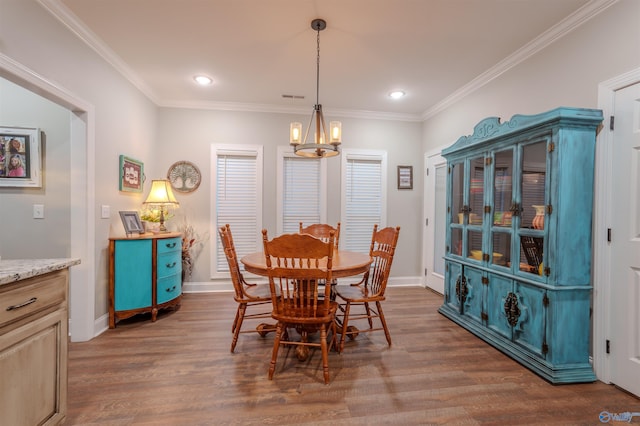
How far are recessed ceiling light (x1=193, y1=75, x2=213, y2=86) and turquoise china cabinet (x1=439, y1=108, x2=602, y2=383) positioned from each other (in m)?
3.07

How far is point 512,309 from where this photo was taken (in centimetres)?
233

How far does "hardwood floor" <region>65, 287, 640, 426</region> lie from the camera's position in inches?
65.2

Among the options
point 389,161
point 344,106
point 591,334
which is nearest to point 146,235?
point 344,106

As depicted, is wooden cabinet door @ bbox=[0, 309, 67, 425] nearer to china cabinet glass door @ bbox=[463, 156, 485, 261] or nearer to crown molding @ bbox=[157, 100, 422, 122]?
china cabinet glass door @ bbox=[463, 156, 485, 261]

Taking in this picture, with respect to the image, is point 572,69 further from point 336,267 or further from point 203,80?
point 203,80

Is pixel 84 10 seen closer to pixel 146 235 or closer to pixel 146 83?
pixel 146 83

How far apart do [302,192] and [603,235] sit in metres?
3.31

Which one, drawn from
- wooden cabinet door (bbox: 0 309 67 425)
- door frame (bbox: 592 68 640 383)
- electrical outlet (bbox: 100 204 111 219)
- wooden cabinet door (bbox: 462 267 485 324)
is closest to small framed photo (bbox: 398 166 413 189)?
wooden cabinet door (bbox: 462 267 485 324)

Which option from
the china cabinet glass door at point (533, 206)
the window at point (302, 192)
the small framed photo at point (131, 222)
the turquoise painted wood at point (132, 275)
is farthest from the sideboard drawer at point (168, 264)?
the china cabinet glass door at point (533, 206)

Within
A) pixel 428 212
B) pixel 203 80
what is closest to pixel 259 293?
pixel 203 80

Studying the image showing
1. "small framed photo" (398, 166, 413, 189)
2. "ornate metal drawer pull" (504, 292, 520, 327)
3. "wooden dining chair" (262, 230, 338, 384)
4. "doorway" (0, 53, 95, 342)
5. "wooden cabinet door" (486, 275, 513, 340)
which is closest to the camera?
"wooden dining chair" (262, 230, 338, 384)

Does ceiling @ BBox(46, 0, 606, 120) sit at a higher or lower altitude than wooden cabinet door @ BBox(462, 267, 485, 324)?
higher

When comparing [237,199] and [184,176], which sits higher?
A: [184,176]

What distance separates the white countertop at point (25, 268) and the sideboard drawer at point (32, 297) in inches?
2.0
